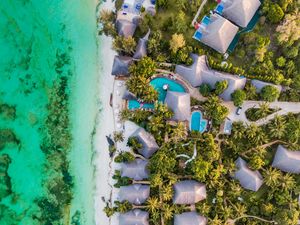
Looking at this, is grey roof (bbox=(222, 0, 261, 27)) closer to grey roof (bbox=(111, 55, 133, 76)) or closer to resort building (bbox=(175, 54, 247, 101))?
resort building (bbox=(175, 54, 247, 101))

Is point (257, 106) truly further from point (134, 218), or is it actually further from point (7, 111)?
point (7, 111)

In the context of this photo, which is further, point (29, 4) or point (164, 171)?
point (29, 4)

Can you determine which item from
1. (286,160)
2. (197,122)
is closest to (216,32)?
(197,122)

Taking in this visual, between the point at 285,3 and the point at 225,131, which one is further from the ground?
the point at 285,3

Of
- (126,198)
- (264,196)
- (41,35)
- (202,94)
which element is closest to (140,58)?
(202,94)

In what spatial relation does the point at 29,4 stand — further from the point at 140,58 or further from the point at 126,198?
the point at 126,198

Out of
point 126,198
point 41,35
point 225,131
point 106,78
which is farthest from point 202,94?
point 41,35

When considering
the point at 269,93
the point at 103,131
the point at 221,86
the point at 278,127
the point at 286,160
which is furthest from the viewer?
the point at 103,131

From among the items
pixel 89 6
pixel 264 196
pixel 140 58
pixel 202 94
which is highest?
pixel 89 6
